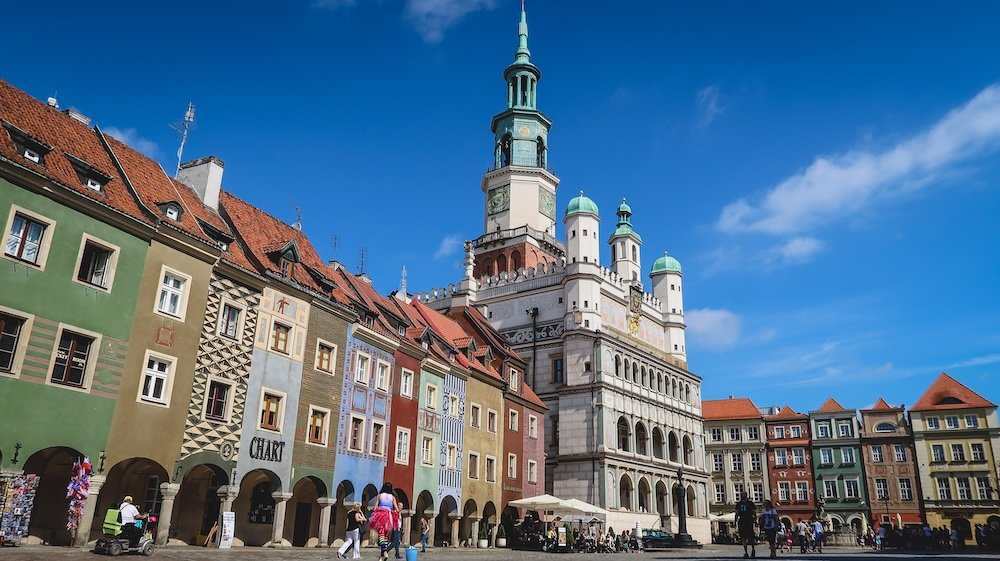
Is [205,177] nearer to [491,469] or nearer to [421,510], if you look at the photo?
[421,510]

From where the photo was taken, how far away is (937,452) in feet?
246

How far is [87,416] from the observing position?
68.9 feet

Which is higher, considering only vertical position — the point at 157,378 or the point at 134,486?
the point at 157,378

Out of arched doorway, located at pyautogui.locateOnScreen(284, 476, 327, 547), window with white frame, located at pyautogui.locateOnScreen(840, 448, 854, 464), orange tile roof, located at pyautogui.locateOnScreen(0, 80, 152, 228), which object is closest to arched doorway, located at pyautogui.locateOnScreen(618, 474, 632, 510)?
arched doorway, located at pyautogui.locateOnScreen(284, 476, 327, 547)

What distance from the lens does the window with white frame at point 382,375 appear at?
1316 inches

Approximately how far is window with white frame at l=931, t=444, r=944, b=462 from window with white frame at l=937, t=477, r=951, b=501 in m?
1.79

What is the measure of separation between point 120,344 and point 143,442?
2955 mm

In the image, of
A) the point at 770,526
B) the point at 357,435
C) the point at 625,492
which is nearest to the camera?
the point at 770,526

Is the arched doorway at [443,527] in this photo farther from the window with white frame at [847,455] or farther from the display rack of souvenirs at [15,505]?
→ the window with white frame at [847,455]

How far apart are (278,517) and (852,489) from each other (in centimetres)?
6830

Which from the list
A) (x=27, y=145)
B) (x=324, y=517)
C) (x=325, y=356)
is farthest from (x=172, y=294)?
(x=324, y=517)

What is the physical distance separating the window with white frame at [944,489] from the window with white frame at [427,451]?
6001 cm

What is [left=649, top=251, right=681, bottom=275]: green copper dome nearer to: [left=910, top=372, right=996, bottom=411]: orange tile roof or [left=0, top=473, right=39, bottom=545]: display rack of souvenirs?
[left=910, top=372, right=996, bottom=411]: orange tile roof

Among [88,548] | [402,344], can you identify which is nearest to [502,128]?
[402,344]
